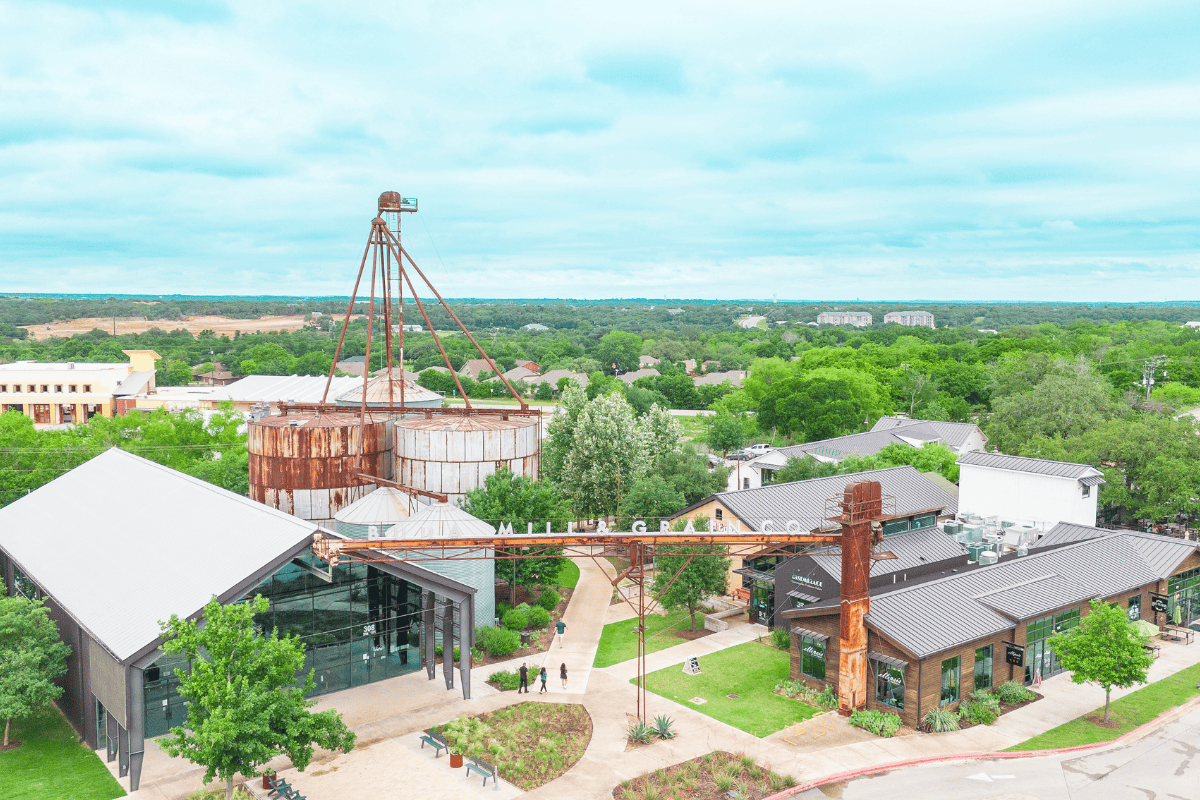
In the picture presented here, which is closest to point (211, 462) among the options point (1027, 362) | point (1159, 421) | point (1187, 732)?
point (1187, 732)

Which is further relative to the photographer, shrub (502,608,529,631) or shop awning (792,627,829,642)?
shrub (502,608,529,631)

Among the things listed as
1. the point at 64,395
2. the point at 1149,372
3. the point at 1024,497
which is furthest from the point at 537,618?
the point at 1149,372

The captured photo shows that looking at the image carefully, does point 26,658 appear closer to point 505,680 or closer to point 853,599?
point 505,680

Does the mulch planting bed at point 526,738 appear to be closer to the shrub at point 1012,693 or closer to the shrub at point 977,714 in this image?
the shrub at point 977,714

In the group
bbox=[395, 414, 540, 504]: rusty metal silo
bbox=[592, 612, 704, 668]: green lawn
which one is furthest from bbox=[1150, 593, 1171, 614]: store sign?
bbox=[395, 414, 540, 504]: rusty metal silo

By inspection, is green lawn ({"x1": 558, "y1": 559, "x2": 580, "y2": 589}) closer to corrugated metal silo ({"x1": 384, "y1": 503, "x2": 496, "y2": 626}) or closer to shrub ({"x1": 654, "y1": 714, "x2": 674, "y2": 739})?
corrugated metal silo ({"x1": 384, "y1": 503, "x2": 496, "y2": 626})

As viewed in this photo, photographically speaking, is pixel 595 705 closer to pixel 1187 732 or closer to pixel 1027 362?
pixel 1187 732
